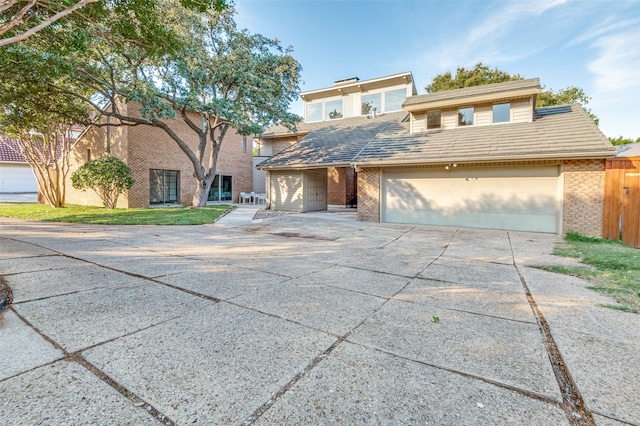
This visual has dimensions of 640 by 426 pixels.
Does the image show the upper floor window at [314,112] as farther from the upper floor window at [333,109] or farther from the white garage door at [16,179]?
the white garage door at [16,179]

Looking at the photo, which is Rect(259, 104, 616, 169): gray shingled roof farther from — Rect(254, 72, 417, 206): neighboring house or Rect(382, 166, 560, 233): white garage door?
Rect(254, 72, 417, 206): neighboring house

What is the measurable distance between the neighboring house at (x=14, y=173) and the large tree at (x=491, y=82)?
117 ft

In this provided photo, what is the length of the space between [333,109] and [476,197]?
13.5 meters

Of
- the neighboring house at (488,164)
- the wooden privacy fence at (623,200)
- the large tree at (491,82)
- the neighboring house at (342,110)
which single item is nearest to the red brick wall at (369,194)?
the neighboring house at (488,164)

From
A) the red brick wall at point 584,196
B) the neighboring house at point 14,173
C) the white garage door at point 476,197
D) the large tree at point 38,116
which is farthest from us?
the neighboring house at point 14,173

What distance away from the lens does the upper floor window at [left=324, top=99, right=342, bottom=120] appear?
20766 millimetres

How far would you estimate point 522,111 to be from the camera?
36.0ft

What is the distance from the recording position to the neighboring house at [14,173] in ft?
78.4

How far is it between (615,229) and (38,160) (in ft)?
86.2

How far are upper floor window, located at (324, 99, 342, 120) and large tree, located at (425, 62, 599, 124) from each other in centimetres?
1141

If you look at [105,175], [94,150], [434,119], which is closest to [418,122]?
[434,119]

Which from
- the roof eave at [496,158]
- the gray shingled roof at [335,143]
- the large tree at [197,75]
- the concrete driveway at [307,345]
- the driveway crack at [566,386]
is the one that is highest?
the large tree at [197,75]

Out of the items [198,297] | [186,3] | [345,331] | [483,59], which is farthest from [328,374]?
[483,59]

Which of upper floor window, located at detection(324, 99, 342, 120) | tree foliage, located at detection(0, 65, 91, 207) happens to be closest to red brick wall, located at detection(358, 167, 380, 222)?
upper floor window, located at detection(324, 99, 342, 120)
